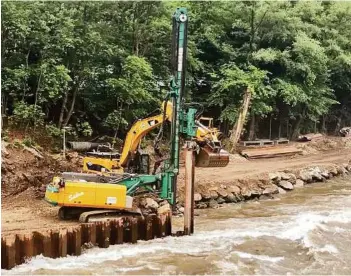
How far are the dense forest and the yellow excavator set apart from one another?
4.97m

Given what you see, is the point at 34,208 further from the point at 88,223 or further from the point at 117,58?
the point at 117,58

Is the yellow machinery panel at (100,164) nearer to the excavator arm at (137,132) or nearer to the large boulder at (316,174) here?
the excavator arm at (137,132)

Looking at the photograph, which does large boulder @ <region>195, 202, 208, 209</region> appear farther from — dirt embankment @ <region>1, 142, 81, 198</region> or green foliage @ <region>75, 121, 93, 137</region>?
green foliage @ <region>75, 121, 93, 137</region>

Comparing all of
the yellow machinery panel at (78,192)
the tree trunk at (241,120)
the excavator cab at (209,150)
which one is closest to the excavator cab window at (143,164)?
the excavator cab at (209,150)

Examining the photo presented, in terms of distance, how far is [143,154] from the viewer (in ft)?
53.6

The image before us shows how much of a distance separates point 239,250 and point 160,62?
13165 mm

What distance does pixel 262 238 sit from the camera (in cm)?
1446

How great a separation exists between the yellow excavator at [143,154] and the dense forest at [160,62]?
4974mm

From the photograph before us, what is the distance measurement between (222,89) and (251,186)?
291 inches

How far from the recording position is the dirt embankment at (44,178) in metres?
14.2

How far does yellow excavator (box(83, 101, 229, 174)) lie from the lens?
47.0ft

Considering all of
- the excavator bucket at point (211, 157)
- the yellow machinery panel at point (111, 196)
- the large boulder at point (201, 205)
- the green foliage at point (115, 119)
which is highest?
the green foliage at point (115, 119)

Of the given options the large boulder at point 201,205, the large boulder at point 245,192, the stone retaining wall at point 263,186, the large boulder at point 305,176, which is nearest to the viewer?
the large boulder at point 201,205

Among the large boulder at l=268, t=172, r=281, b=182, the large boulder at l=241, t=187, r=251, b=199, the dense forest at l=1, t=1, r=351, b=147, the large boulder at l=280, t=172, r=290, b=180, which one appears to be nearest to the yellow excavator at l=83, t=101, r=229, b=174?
the dense forest at l=1, t=1, r=351, b=147
